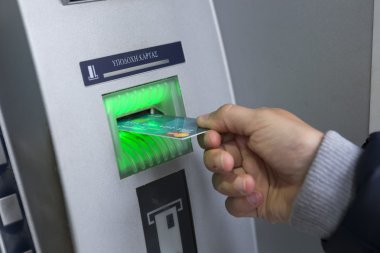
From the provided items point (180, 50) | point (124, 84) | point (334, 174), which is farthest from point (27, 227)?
point (334, 174)

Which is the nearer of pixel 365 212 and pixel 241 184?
pixel 365 212

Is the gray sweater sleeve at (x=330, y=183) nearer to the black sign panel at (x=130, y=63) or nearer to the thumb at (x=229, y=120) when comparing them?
the thumb at (x=229, y=120)

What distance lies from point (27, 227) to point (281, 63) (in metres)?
0.67

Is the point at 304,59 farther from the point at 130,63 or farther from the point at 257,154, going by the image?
the point at 130,63

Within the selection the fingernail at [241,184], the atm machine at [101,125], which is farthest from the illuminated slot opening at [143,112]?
the fingernail at [241,184]

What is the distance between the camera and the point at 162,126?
0.92m

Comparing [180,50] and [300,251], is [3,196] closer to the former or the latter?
[180,50]

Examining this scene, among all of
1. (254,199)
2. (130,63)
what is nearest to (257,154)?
(254,199)

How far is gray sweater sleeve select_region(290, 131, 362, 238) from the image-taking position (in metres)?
0.89

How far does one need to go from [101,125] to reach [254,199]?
14.9 inches

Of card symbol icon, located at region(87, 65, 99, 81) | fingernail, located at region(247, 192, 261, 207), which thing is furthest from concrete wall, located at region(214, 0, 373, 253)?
card symbol icon, located at region(87, 65, 99, 81)

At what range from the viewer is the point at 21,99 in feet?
2.77

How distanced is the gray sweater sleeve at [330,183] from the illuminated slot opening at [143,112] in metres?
0.28

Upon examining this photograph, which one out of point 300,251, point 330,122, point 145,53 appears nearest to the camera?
point 145,53
